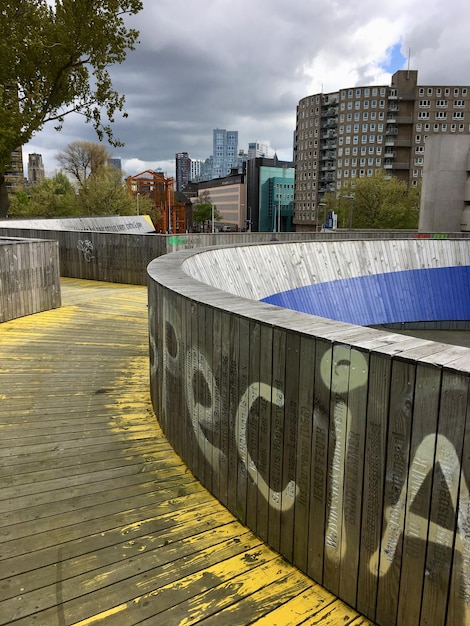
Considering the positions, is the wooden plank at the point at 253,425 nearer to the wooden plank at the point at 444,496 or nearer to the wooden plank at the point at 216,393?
the wooden plank at the point at 216,393

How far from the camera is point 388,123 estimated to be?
98.9 metres

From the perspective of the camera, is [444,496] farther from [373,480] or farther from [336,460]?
[336,460]

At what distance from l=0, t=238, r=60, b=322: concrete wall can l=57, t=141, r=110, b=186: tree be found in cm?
6674

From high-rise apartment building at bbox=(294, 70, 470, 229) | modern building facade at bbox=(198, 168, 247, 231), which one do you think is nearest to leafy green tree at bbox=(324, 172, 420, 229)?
high-rise apartment building at bbox=(294, 70, 470, 229)

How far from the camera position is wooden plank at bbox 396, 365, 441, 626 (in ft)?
8.23

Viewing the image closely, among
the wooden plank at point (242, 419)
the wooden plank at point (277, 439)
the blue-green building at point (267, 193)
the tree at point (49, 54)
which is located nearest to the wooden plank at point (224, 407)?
the wooden plank at point (242, 419)

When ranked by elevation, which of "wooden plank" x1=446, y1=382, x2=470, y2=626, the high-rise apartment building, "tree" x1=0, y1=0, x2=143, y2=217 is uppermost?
the high-rise apartment building

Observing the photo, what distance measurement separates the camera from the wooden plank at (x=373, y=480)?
8.99ft

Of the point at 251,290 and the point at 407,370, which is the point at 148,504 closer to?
the point at 407,370

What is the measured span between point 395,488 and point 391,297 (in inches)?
590

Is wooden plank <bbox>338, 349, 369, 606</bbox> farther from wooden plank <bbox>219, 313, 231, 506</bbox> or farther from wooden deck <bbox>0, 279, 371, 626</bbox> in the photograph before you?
wooden plank <bbox>219, 313, 231, 506</bbox>

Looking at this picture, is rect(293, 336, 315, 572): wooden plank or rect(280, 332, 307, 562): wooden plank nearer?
rect(293, 336, 315, 572): wooden plank

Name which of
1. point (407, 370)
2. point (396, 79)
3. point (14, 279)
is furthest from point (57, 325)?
point (396, 79)

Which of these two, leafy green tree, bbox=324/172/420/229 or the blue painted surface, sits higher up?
leafy green tree, bbox=324/172/420/229
